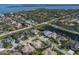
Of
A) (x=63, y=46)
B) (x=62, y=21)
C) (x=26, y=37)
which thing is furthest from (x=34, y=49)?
(x=62, y=21)

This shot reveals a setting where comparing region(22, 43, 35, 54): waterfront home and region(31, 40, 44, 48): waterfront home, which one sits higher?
region(31, 40, 44, 48): waterfront home

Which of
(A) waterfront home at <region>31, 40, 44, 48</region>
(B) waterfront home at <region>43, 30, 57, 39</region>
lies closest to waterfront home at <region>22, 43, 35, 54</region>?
(A) waterfront home at <region>31, 40, 44, 48</region>

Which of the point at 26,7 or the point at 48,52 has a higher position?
the point at 26,7

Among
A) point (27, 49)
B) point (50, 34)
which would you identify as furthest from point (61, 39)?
point (27, 49)

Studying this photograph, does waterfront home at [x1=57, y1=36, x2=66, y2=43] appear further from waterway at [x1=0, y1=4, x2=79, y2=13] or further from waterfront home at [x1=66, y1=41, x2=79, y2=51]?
waterway at [x1=0, y1=4, x2=79, y2=13]

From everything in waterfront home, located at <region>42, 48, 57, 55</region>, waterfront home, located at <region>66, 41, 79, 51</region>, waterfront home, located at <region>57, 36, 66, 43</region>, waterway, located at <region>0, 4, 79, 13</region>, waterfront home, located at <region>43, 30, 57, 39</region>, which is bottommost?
waterfront home, located at <region>42, 48, 57, 55</region>

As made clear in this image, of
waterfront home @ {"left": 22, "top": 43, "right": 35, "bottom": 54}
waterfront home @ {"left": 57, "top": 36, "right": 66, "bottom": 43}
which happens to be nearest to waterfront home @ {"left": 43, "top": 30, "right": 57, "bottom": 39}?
waterfront home @ {"left": 57, "top": 36, "right": 66, "bottom": 43}

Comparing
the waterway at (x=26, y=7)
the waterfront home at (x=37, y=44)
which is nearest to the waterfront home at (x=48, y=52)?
the waterfront home at (x=37, y=44)

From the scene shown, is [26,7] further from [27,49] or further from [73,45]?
[73,45]

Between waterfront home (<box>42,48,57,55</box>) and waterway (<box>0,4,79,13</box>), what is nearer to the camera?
waterfront home (<box>42,48,57,55</box>)

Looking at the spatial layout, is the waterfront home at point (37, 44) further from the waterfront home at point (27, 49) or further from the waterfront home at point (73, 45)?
the waterfront home at point (73, 45)

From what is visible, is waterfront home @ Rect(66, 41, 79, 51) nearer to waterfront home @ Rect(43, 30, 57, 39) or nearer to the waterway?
waterfront home @ Rect(43, 30, 57, 39)
